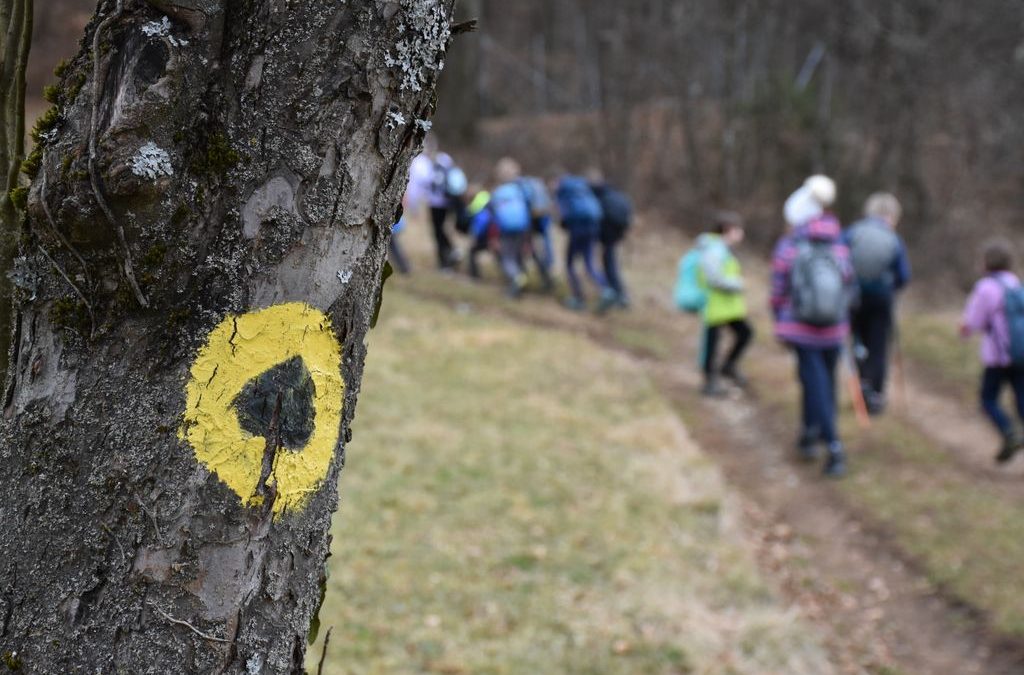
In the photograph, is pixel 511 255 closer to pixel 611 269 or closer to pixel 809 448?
pixel 611 269

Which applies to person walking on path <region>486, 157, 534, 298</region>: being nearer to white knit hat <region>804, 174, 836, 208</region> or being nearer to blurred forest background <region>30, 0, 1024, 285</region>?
white knit hat <region>804, 174, 836, 208</region>

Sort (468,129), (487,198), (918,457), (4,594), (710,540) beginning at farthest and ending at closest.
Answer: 1. (468,129)
2. (487,198)
3. (918,457)
4. (710,540)
5. (4,594)

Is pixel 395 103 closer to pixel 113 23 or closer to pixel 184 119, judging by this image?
pixel 184 119

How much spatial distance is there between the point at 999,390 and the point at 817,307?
2.12 m

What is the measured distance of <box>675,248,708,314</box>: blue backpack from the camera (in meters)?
9.27

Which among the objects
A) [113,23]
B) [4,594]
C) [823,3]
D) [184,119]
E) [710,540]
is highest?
[823,3]

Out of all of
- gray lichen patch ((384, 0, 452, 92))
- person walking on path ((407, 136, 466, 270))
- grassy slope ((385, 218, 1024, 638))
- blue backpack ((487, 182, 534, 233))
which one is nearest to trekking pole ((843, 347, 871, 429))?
grassy slope ((385, 218, 1024, 638))

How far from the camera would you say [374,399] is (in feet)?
29.1

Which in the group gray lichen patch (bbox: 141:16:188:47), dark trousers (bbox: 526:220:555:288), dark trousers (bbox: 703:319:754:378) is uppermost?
dark trousers (bbox: 526:220:555:288)

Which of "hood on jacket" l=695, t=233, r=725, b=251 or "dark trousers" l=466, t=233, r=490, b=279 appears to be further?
"dark trousers" l=466, t=233, r=490, b=279

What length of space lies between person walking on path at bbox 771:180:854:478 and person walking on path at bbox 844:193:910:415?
78 cm

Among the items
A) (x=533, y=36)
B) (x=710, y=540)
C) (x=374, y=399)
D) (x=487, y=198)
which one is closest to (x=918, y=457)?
(x=710, y=540)

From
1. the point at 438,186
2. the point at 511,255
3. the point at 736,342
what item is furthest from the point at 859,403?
the point at 438,186

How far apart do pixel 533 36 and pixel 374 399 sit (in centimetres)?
2397
